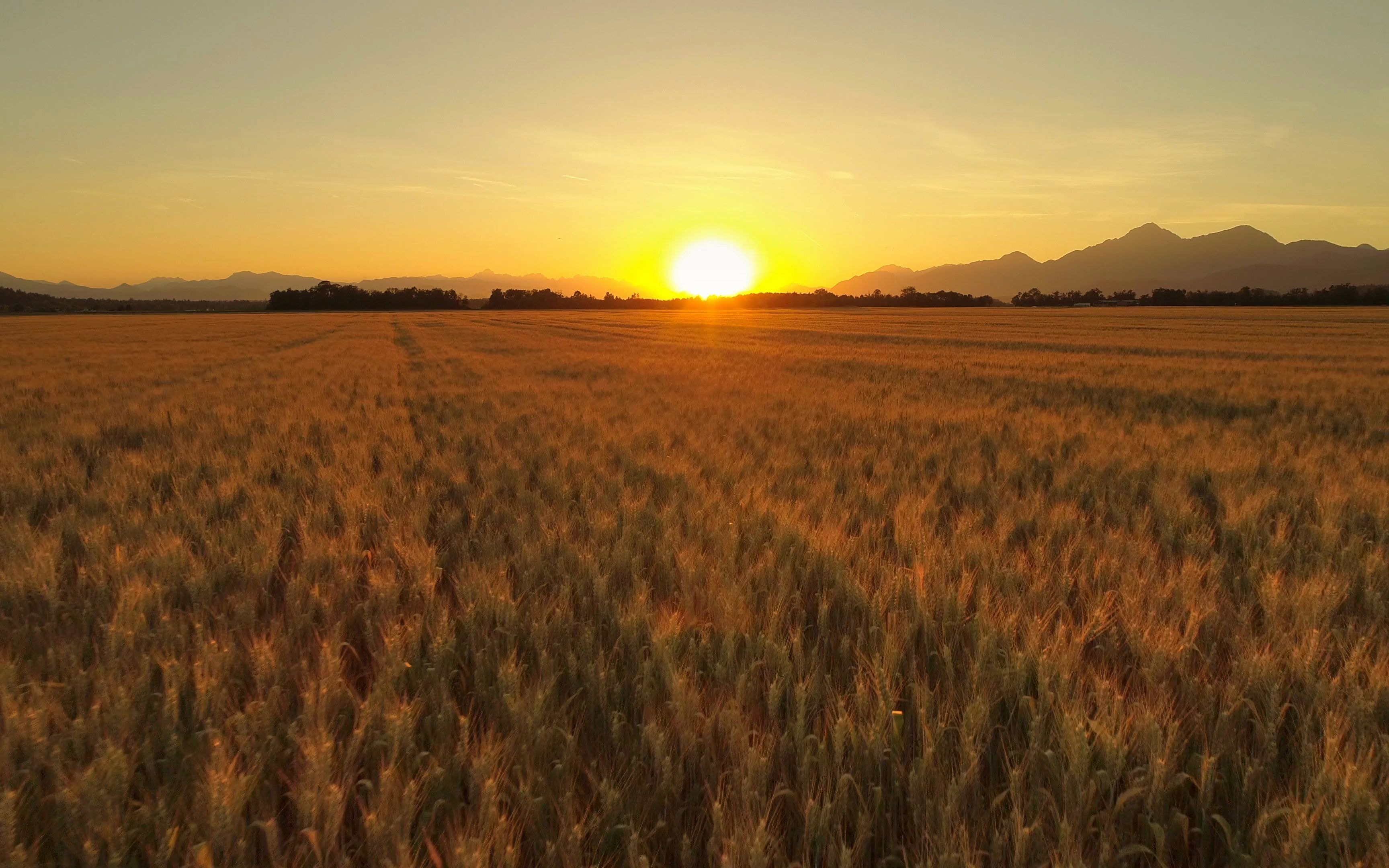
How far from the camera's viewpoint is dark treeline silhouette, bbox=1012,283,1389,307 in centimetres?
7531

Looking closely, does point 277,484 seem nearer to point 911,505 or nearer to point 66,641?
point 66,641

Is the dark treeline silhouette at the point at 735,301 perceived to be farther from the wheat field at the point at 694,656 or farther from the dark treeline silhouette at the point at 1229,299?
the wheat field at the point at 694,656

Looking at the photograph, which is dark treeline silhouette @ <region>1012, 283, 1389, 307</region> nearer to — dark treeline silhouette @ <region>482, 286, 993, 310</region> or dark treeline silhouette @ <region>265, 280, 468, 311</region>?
dark treeline silhouette @ <region>482, 286, 993, 310</region>

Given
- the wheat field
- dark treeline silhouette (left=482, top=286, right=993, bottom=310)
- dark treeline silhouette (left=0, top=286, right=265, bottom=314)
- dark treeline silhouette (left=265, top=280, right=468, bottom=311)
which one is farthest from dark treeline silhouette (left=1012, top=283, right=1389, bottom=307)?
dark treeline silhouette (left=0, top=286, right=265, bottom=314)

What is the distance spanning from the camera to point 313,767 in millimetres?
1403

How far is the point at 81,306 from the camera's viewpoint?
105 meters

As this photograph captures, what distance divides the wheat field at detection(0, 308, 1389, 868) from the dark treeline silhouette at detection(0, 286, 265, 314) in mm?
113242

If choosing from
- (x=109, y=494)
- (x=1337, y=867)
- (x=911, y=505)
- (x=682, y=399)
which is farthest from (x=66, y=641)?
(x=682, y=399)

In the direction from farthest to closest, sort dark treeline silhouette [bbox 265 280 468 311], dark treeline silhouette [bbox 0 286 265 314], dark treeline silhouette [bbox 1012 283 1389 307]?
1. dark treeline silhouette [bbox 265 280 468 311]
2. dark treeline silhouette [bbox 0 286 265 314]
3. dark treeline silhouette [bbox 1012 283 1389 307]

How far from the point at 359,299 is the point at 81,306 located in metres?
41.2

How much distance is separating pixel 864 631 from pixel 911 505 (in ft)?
5.32

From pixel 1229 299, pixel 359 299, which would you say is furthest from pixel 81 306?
pixel 1229 299

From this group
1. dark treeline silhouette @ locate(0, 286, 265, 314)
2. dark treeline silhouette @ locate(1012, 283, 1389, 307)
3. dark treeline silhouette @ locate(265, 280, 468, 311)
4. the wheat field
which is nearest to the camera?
the wheat field

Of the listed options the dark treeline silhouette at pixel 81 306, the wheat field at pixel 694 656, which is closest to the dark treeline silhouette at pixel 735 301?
the dark treeline silhouette at pixel 81 306
